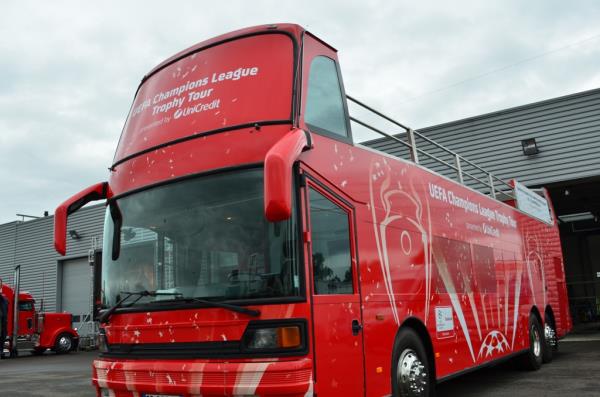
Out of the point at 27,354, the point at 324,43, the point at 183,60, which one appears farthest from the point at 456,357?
the point at 27,354

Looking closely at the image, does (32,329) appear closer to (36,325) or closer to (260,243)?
(36,325)

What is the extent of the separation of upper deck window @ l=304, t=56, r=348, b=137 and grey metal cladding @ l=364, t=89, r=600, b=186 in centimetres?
1066

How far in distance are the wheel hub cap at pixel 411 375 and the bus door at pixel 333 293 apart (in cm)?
88

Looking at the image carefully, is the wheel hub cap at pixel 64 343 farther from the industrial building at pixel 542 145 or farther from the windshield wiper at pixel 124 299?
the windshield wiper at pixel 124 299

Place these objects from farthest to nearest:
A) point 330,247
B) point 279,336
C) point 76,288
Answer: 1. point 76,288
2. point 330,247
3. point 279,336

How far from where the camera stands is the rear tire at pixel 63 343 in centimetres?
2180

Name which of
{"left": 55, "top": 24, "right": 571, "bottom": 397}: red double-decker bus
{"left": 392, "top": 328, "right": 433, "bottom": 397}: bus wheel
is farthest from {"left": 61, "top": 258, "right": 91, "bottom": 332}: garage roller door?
{"left": 392, "top": 328, "right": 433, "bottom": 397}: bus wheel

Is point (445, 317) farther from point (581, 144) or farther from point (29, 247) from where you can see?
point (29, 247)

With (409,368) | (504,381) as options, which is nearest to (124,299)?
(409,368)

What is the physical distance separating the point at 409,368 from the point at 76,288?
24.2 m

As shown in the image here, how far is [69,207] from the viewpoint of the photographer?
525 cm

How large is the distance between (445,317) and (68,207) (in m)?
4.32

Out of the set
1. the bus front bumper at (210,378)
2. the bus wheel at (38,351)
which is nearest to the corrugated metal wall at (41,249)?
the bus wheel at (38,351)

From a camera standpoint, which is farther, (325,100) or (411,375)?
(411,375)
